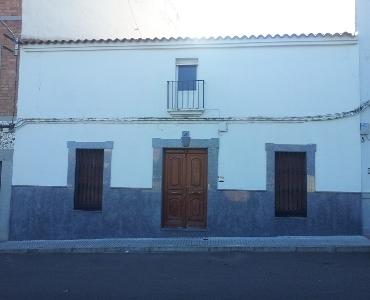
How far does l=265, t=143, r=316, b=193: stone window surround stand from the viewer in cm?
1152

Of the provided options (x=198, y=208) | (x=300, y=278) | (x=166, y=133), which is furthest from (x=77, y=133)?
(x=300, y=278)

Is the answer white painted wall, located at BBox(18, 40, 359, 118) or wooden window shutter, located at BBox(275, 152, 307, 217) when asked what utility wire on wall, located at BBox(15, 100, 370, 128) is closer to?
white painted wall, located at BBox(18, 40, 359, 118)

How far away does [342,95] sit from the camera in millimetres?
11516

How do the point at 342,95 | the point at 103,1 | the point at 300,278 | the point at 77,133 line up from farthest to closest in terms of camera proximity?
the point at 103,1 → the point at 77,133 → the point at 342,95 → the point at 300,278

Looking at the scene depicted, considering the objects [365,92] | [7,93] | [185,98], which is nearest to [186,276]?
[185,98]

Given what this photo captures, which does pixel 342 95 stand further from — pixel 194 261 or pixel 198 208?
pixel 194 261

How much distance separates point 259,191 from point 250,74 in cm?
279

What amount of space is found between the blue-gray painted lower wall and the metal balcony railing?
2128 mm

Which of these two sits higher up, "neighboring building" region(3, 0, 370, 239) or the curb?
"neighboring building" region(3, 0, 370, 239)

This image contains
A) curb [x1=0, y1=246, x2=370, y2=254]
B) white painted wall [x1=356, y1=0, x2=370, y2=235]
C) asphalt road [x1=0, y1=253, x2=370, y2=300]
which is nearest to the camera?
asphalt road [x1=0, y1=253, x2=370, y2=300]

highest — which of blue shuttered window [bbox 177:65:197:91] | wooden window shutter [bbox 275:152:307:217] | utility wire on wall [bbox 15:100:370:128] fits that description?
blue shuttered window [bbox 177:65:197:91]

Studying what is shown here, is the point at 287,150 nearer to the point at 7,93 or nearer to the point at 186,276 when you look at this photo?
the point at 186,276

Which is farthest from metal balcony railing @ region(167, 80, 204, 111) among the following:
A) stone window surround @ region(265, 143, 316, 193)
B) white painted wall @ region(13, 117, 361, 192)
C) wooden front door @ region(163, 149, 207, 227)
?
stone window surround @ region(265, 143, 316, 193)

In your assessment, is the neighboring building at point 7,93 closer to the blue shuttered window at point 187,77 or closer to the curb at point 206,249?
the curb at point 206,249
